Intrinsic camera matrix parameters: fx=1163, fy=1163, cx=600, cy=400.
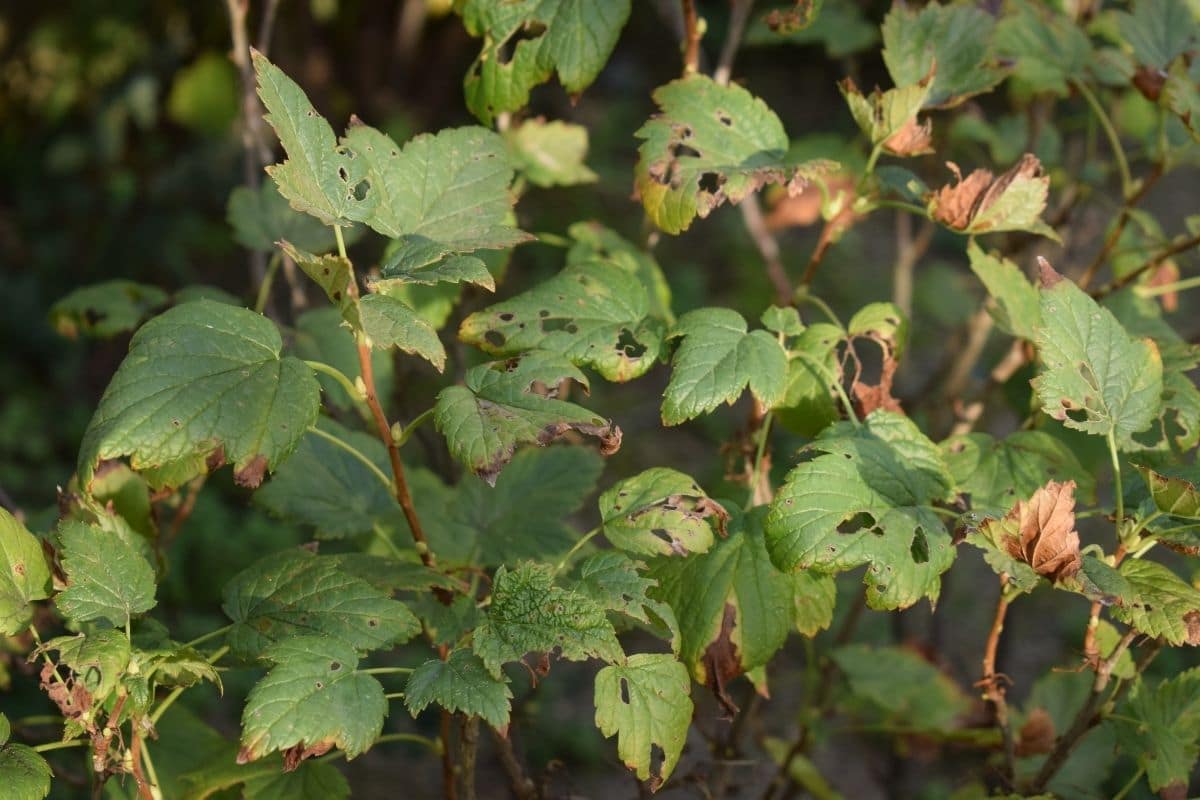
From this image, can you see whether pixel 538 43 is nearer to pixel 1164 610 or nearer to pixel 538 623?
pixel 538 623

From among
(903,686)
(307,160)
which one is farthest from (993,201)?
(903,686)

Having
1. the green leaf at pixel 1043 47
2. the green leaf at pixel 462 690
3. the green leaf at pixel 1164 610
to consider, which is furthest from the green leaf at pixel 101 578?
the green leaf at pixel 1043 47

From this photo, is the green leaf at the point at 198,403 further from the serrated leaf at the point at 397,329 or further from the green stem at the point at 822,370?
the green stem at the point at 822,370

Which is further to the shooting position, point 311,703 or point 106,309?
point 106,309

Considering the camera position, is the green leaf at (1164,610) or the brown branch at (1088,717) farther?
the brown branch at (1088,717)

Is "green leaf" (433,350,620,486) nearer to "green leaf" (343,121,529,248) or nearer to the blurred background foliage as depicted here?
"green leaf" (343,121,529,248)
